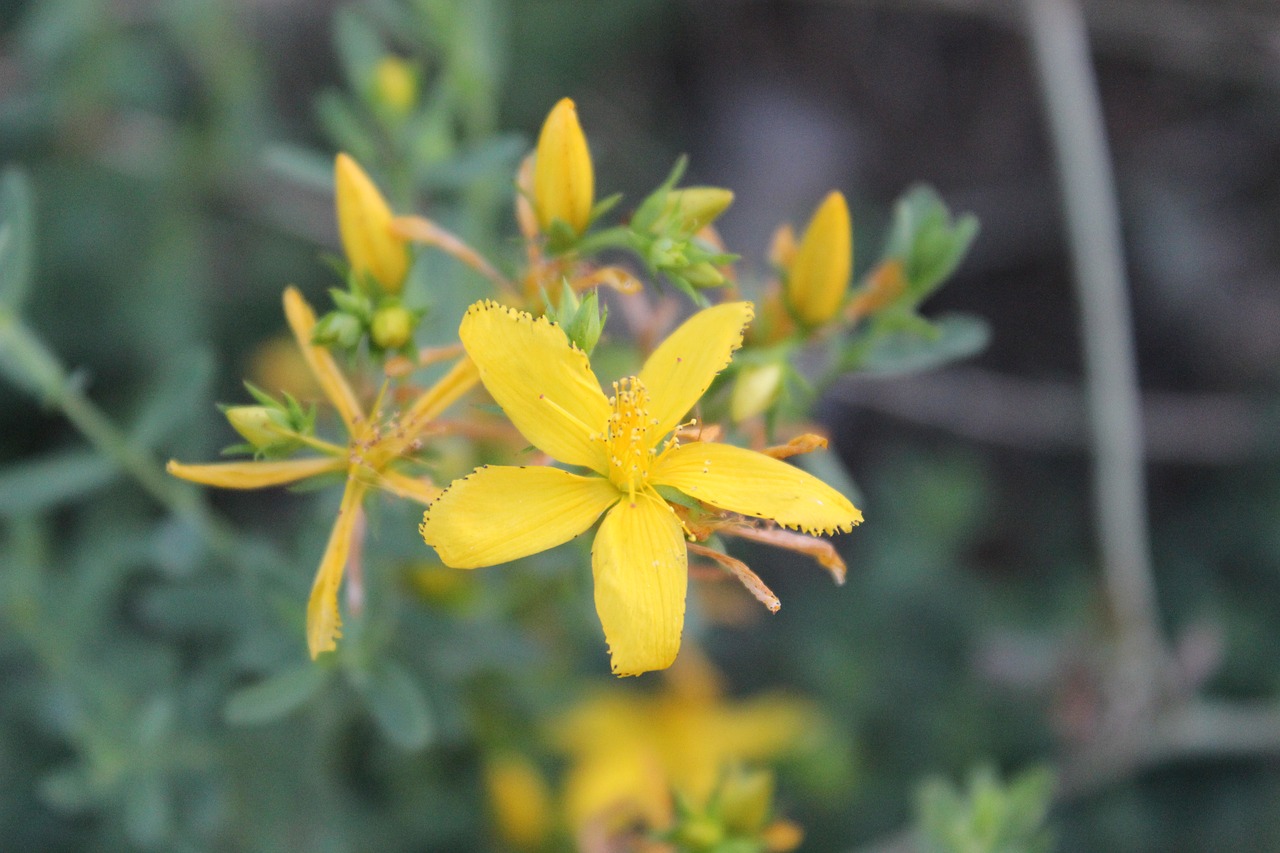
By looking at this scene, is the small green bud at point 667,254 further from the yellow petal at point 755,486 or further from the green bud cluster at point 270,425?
the green bud cluster at point 270,425

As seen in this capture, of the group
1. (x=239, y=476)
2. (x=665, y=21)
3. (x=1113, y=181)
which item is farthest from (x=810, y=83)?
(x=239, y=476)

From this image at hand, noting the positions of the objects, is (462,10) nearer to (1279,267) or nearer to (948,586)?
(948,586)

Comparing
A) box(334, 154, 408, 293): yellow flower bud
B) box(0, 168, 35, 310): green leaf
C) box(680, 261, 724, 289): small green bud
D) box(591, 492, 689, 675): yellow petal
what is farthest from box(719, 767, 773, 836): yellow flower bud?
box(0, 168, 35, 310): green leaf

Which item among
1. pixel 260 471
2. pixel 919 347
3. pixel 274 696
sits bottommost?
pixel 274 696

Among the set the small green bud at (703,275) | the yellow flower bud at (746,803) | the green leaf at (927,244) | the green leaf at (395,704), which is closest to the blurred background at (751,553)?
the green leaf at (395,704)

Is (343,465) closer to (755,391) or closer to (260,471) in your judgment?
(260,471)

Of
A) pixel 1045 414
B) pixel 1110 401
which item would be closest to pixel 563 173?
pixel 1110 401
